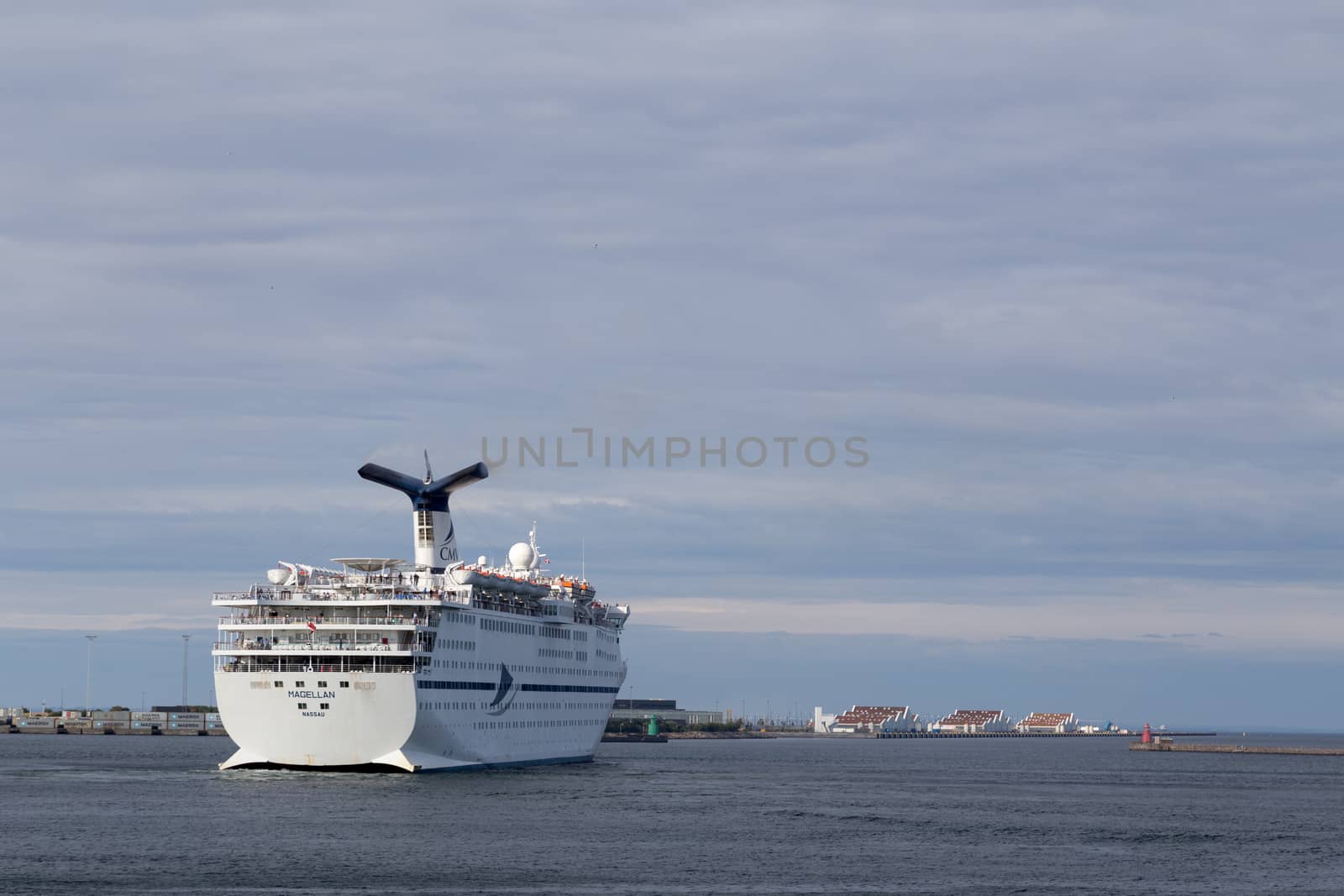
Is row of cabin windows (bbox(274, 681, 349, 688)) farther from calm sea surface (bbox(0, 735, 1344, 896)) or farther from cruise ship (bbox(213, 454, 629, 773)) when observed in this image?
calm sea surface (bbox(0, 735, 1344, 896))

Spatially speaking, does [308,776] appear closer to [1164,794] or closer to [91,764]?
[91,764]

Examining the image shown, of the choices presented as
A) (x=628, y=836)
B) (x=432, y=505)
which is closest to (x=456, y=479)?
(x=432, y=505)

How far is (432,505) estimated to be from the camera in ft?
358

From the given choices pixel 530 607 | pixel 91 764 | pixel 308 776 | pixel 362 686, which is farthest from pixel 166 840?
pixel 91 764

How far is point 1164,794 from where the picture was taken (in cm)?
11262

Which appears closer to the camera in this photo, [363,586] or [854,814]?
[854,814]

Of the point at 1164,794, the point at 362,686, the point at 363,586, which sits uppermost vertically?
the point at 363,586

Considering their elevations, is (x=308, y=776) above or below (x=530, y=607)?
below

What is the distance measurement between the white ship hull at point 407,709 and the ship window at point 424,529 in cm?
870

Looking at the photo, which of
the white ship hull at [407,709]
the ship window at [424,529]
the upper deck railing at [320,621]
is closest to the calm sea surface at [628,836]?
the white ship hull at [407,709]

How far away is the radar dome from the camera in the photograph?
117m

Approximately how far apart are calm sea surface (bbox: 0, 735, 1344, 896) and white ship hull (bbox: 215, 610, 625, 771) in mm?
1841

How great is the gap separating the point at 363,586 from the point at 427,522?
55.4 ft

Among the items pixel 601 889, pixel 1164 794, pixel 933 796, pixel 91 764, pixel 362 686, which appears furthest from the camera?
pixel 91 764
